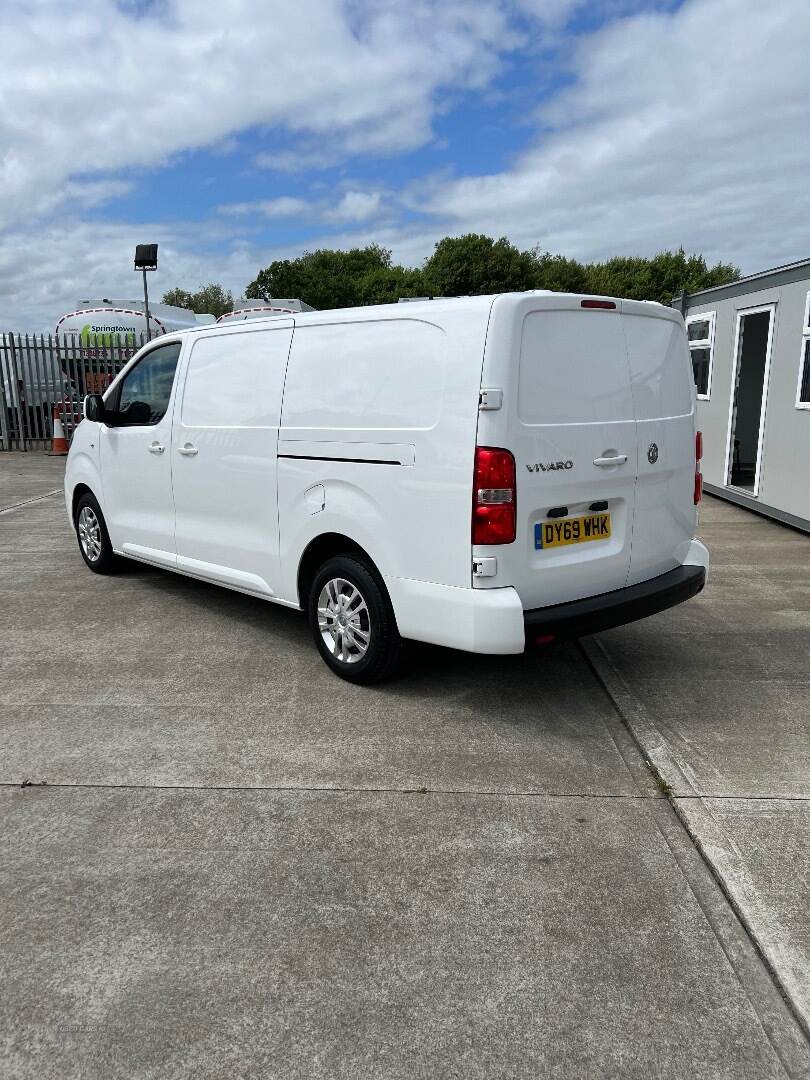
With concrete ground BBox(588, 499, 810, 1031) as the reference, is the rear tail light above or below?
above

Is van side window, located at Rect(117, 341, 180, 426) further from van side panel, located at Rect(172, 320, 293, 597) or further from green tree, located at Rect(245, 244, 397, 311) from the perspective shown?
green tree, located at Rect(245, 244, 397, 311)

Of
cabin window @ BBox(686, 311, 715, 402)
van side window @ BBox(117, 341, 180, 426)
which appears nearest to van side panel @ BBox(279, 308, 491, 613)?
van side window @ BBox(117, 341, 180, 426)

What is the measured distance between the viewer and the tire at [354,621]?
4195 millimetres

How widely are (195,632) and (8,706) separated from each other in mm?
1402

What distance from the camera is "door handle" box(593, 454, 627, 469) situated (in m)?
3.95

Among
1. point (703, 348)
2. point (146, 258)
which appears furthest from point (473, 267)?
point (703, 348)

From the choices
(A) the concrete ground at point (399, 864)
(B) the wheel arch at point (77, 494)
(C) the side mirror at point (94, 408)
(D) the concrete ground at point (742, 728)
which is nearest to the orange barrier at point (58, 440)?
(B) the wheel arch at point (77, 494)

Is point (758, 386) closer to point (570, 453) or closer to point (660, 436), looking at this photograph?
point (660, 436)

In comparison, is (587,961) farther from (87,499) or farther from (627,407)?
(87,499)

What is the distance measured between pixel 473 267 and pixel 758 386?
45157 mm

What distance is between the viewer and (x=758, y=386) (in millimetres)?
12859

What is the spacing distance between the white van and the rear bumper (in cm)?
1

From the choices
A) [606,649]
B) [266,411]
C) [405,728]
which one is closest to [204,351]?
[266,411]

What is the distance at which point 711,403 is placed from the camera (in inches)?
472
